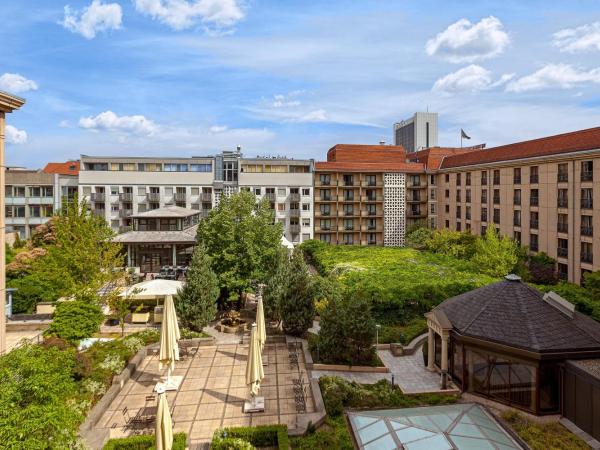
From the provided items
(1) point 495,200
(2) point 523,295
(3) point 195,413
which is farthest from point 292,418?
(1) point 495,200

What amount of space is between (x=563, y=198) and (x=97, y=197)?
5449cm

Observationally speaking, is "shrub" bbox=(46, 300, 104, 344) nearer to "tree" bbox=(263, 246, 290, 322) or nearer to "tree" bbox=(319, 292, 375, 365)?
"tree" bbox=(263, 246, 290, 322)

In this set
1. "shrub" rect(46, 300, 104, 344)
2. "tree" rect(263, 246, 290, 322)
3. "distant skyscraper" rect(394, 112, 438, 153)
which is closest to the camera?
"shrub" rect(46, 300, 104, 344)

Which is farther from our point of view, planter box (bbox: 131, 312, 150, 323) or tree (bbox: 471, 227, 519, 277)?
tree (bbox: 471, 227, 519, 277)

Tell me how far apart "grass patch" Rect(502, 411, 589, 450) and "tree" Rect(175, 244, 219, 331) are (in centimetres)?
1691

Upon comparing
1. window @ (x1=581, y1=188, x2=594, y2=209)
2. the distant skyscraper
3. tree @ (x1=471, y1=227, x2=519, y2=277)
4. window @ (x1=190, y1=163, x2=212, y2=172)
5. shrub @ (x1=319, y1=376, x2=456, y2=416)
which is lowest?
shrub @ (x1=319, y1=376, x2=456, y2=416)

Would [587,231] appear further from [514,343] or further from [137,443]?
[137,443]

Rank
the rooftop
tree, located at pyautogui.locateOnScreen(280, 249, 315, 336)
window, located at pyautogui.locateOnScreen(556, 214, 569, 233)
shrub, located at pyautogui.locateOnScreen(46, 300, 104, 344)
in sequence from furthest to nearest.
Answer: window, located at pyautogui.locateOnScreen(556, 214, 569, 233)
tree, located at pyautogui.locateOnScreen(280, 249, 315, 336)
shrub, located at pyautogui.locateOnScreen(46, 300, 104, 344)
the rooftop

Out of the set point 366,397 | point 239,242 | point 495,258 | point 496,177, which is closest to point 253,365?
point 366,397

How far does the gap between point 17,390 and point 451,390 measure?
16038 mm

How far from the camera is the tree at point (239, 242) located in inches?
1174

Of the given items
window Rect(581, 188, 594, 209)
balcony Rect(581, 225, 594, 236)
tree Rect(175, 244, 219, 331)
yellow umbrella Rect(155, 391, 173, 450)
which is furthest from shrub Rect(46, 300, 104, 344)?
window Rect(581, 188, 594, 209)

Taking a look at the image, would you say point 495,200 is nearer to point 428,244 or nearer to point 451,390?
point 428,244

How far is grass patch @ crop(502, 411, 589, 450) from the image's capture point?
13.9 meters
